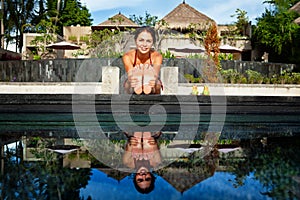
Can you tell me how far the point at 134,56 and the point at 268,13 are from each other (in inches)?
664

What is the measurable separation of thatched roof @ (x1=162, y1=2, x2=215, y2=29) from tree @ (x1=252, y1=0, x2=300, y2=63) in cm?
363

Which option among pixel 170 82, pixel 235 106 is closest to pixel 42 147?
pixel 235 106

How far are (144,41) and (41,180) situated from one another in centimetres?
401

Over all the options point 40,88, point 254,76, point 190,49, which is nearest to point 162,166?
point 40,88

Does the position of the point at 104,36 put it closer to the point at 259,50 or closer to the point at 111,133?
the point at 259,50

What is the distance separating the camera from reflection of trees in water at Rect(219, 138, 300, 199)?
1.33m

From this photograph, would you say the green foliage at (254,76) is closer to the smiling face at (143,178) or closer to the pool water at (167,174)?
the pool water at (167,174)

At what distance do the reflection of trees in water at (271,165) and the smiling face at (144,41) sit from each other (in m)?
3.02

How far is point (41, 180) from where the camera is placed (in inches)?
55.8

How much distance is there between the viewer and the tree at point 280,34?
1788 cm

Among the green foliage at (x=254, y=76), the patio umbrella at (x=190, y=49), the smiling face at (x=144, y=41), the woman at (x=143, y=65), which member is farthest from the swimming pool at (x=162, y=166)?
the patio umbrella at (x=190, y=49)

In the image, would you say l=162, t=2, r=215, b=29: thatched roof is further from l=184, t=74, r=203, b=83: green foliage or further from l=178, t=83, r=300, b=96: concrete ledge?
l=178, t=83, r=300, b=96: concrete ledge

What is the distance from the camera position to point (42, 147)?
2.26 meters

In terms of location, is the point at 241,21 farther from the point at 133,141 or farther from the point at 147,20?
the point at 133,141
